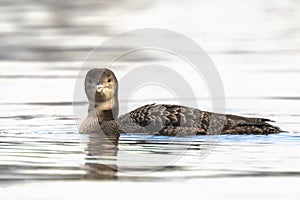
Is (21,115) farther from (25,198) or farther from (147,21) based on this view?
(147,21)

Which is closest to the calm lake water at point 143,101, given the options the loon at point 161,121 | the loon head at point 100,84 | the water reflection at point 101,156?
the water reflection at point 101,156

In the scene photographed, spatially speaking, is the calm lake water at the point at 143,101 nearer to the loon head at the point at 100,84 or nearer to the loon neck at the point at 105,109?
the loon neck at the point at 105,109

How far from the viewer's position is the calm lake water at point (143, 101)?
889 centimetres

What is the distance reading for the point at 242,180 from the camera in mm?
8820

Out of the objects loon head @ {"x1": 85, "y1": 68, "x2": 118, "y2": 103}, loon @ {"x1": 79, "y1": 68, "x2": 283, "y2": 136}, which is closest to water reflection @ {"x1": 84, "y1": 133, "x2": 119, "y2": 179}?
loon @ {"x1": 79, "y1": 68, "x2": 283, "y2": 136}

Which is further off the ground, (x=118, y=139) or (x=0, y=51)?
(x=0, y=51)

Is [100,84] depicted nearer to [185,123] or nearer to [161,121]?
[161,121]

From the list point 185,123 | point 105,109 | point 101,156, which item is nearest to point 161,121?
point 185,123

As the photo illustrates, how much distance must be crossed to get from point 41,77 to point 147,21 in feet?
14.2

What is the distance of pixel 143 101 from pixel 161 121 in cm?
186

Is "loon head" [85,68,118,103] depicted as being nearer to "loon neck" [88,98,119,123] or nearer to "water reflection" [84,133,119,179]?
"loon neck" [88,98,119,123]

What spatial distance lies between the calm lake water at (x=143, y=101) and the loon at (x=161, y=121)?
210 mm

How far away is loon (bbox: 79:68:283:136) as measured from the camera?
12.1 meters

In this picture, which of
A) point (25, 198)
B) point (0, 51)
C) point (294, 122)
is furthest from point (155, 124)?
point (0, 51)
